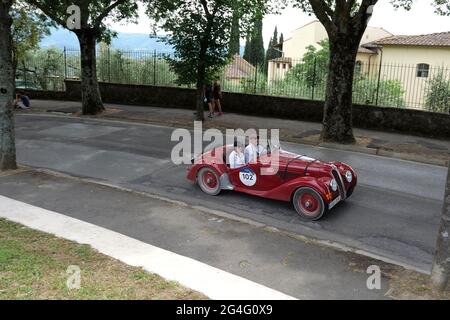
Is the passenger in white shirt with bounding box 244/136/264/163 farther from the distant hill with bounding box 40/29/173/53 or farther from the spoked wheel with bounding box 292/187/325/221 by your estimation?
the distant hill with bounding box 40/29/173/53

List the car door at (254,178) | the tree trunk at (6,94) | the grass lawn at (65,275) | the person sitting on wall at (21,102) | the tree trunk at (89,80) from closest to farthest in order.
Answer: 1. the grass lawn at (65,275)
2. the car door at (254,178)
3. the tree trunk at (6,94)
4. the tree trunk at (89,80)
5. the person sitting on wall at (21,102)

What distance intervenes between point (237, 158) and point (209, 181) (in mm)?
840

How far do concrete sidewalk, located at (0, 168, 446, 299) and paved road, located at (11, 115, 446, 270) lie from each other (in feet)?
2.63

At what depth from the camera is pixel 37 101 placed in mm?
25906

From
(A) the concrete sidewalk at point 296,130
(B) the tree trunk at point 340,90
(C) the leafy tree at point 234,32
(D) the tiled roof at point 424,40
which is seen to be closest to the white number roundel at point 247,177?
(A) the concrete sidewalk at point 296,130

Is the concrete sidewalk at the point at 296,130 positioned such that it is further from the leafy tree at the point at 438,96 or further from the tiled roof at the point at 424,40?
the tiled roof at the point at 424,40

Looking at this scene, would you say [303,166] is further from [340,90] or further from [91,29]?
[91,29]

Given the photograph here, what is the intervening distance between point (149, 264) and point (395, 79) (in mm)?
15433

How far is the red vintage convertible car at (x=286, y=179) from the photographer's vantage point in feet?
26.8

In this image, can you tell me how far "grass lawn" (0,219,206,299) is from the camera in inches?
200

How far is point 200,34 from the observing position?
17.3 metres

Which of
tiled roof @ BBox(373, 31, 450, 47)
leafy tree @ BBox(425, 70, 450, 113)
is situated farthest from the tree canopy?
tiled roof @ BBox(373, 31, 450, 47)

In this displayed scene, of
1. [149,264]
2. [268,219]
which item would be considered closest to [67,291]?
[149,264]

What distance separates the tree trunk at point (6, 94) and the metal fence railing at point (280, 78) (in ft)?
26.2
